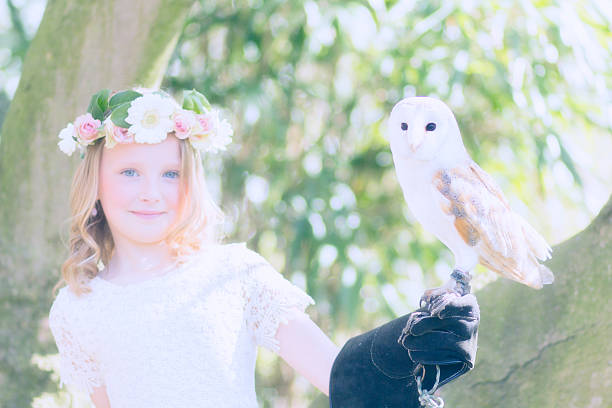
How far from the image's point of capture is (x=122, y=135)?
1.29 meters

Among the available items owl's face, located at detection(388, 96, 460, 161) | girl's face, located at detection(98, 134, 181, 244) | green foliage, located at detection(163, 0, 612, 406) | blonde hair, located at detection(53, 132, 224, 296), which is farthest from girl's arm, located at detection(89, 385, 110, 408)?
green foliage, located at detection(163, 0, 612, 406)

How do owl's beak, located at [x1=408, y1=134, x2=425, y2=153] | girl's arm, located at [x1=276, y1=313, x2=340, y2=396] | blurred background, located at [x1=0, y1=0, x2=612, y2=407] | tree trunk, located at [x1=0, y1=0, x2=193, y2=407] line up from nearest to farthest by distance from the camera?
owl's beak, located at [x1=408, y1=134, x2=425, y2=153] < girl's arm, located at [x1=276, y1=313, x2=340, y2=396] < tree trunk, located at [x1=0, y1=0, x2=193, y2=407] < blurred background, located at [x1=0, y1=0, x2=612, y2=407]

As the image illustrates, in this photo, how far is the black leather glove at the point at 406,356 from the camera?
96 centimetres

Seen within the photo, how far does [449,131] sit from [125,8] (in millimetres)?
1162

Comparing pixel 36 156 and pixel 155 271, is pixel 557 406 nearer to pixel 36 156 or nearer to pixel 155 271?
pixel 155 271

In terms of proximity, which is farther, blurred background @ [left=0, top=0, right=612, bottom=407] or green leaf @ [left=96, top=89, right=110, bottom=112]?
blurred background @ [left=0, top=0, right=612, bottom=407]

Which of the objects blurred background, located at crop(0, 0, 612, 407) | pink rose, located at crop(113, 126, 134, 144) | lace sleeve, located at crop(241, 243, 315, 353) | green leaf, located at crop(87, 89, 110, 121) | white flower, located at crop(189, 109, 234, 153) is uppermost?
green leaf, located at crop(87, 89, 110, 121)

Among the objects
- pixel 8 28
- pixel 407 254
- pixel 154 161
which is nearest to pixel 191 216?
pixel 154 161

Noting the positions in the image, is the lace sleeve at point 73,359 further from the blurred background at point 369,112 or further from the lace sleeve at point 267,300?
the blurred background at point 369,112

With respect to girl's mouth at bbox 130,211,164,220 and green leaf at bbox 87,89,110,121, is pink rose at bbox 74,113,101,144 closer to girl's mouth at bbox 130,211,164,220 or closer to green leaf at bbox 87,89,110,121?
green leaf at bbox 87,89,110,121

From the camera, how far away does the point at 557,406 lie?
135cm

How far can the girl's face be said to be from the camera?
1302 mm

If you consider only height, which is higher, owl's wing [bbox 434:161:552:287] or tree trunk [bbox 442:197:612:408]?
owl's wing [bbox 434:161:552:287]

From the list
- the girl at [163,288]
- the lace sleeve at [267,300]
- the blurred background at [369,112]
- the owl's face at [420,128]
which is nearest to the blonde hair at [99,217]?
the girl at [163,288]
